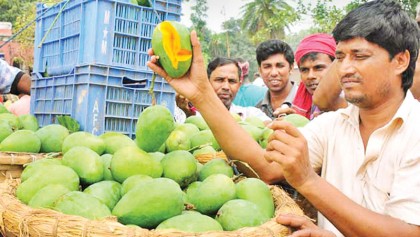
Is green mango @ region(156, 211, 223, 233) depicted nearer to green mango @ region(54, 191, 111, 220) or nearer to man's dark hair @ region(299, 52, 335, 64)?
green mango @ region(54, 191, 111, 220)

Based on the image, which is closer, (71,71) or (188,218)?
(188,218)

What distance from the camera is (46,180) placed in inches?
74.6

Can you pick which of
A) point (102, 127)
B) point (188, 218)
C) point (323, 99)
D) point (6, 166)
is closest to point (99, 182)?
point (188, 218)

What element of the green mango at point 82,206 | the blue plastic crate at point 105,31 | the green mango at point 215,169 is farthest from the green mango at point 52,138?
the green mango at point 82,206

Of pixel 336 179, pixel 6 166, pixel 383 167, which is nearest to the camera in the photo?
pixel 383 167

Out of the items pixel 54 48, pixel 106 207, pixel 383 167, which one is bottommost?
pixel 106 207

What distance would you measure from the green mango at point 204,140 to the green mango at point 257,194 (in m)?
0.64

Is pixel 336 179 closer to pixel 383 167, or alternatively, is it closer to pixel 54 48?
pixel 383 167

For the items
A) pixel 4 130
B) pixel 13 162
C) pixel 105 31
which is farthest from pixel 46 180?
pixel 105 31

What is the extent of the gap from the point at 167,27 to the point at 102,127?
92cm

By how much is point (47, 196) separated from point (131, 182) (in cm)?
32

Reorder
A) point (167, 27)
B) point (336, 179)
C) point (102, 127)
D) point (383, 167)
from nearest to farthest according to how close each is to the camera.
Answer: point (383, 167) < point (336, 179) < point (167, 27) < point (102, 127)

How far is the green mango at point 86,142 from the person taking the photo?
2302 mm

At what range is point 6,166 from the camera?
2.42 metres
